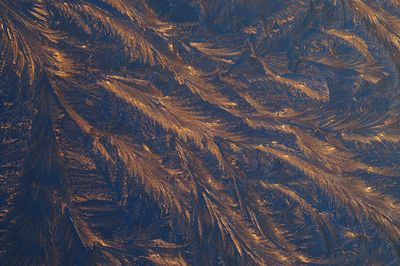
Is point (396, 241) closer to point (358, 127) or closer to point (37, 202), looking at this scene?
point (358, 127)

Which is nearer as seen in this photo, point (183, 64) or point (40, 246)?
point (40, 246)

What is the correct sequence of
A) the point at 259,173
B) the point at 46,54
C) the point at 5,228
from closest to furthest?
the point at 5,228
the point at 46,54
the point at 259,173

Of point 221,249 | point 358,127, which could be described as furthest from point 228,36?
point 221,249

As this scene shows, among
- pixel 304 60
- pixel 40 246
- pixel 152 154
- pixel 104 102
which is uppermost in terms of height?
pixel 304 60

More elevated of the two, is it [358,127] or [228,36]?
[228,36]

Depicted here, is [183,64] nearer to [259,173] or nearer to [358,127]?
[259,173]

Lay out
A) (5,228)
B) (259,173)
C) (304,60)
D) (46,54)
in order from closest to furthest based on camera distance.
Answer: (5,228)
(46,54)
(259,173)
(304,60)

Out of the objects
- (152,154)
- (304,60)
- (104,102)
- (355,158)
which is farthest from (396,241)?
(104,102)

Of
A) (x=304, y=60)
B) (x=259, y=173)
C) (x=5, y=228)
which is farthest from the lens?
(x=304, y=60)

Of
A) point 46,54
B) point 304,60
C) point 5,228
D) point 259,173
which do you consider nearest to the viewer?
point 5,228
